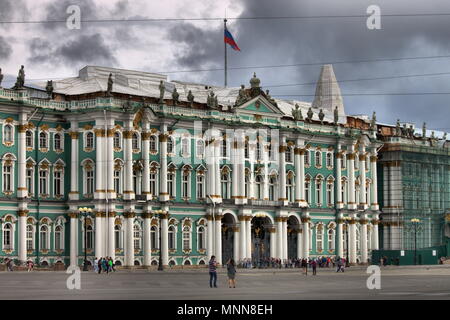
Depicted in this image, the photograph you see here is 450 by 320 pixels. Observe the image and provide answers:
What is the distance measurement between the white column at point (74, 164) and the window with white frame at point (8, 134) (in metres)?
6.16

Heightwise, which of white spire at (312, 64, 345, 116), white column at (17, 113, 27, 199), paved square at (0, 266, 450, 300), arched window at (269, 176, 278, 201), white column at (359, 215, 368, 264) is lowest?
white column at (359, 215, 368, 264)

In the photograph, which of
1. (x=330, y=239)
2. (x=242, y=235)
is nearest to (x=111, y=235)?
(x=242, y=235)

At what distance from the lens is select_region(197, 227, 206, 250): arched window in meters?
108

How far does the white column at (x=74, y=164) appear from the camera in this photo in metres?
100

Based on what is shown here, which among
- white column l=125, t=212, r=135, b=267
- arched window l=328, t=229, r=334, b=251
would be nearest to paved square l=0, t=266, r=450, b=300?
white column l=125, t=212, r=135, b=267

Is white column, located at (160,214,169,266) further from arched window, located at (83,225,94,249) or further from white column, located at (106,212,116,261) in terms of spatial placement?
arched window, located at (83,225,94,249)

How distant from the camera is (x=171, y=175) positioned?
106 metres

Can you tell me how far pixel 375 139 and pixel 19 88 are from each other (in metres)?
47.0

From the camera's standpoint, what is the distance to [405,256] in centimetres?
12494

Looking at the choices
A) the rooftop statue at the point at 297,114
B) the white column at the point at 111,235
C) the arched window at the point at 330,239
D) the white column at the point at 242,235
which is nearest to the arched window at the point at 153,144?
the white column at the point at 111,235

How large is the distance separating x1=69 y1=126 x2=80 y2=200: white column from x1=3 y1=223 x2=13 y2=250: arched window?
22.5ft

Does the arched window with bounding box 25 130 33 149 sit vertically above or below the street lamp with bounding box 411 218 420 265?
above

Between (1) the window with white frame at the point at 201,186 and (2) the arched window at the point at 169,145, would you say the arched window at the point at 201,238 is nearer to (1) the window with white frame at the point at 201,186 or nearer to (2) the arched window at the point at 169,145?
(1) the window with white frame at the point at 201,186
